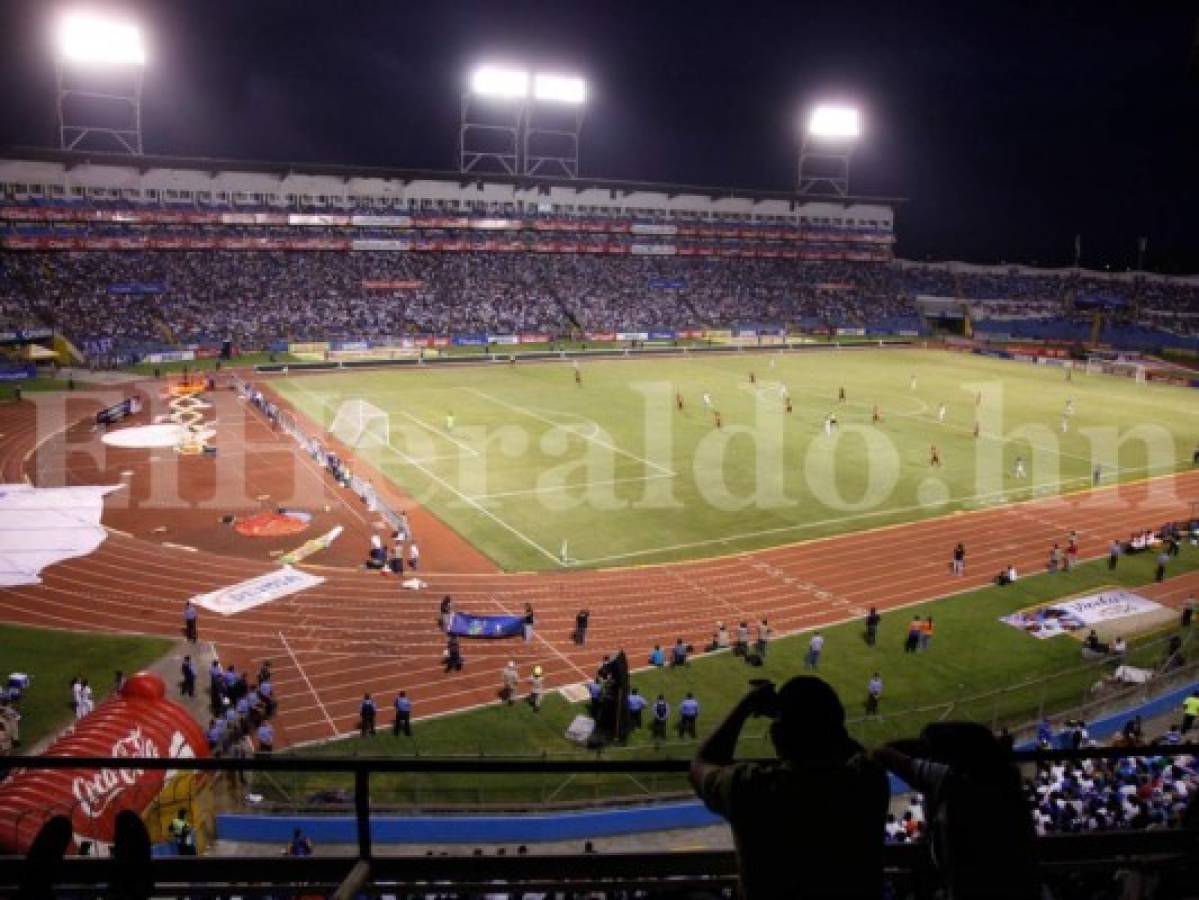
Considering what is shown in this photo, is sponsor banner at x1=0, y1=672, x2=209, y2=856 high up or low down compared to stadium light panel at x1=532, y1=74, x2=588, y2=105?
down

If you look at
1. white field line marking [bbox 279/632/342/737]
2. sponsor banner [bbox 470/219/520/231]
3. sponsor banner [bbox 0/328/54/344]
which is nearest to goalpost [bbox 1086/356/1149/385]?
sponsor banner [bbox 470/219/520/231]

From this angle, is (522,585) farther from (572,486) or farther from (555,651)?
(572,486)

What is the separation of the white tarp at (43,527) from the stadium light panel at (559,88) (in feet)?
212

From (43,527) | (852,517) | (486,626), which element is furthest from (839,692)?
(43,527)

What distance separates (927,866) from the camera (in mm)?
3549

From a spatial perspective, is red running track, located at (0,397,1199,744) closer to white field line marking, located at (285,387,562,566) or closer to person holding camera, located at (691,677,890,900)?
white field line marking, located at (285,387,562,566)

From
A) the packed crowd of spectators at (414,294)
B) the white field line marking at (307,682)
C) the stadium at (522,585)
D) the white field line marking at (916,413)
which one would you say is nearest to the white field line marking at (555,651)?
the stadium at (522,585)

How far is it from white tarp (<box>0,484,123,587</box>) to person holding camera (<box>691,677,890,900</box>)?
28.9m

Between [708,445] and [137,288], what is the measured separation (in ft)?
162

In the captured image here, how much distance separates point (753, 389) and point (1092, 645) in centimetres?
4003

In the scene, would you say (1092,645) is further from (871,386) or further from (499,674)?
(871,386)

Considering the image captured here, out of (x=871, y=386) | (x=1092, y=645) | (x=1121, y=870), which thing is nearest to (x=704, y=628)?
(x=1092, y=645)

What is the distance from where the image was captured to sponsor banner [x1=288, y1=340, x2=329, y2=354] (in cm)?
7038

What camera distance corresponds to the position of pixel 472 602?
2656cm
